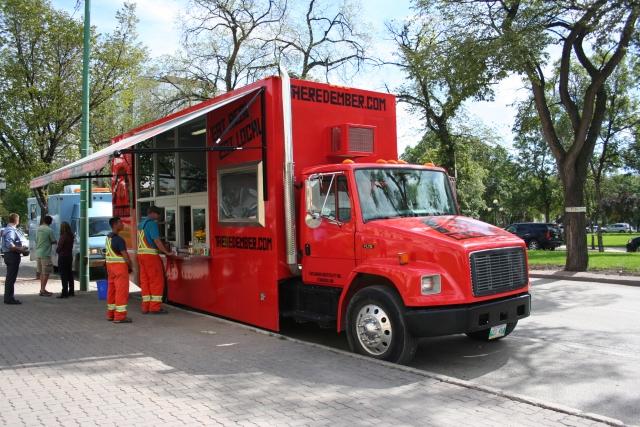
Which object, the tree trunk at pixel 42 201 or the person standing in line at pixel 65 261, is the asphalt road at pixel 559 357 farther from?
the tree trunk at pixel 42 201

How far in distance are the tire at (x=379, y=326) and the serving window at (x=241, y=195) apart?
1936 mm

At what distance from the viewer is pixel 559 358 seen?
22.2 ft

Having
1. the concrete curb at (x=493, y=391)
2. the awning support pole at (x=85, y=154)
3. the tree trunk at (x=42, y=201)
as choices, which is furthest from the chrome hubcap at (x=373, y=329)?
the tree trunk at (x=42, y=201)

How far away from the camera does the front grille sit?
5.94 meters

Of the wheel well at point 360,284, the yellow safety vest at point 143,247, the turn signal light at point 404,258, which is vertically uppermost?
the yellow safety vest at point 143,247

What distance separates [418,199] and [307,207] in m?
1.38

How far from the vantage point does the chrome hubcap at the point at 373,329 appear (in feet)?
20.5

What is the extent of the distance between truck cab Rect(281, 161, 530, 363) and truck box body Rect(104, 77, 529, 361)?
0.04 feet

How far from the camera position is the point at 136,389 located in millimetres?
5242

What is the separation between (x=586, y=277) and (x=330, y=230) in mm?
11307

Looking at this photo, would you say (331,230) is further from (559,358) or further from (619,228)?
(619,228)

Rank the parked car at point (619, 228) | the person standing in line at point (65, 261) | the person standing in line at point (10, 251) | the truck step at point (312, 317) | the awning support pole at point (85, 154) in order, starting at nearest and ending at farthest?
the truck step at point (312, 317)
the person standing in line at point (10, 251)
the person standing in line at point (65, 261)
the awning support pole at point (85, 154)
the parked car at point (619, 228)

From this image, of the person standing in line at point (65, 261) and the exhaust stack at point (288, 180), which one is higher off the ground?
the exhaust stack at point (288, 180)

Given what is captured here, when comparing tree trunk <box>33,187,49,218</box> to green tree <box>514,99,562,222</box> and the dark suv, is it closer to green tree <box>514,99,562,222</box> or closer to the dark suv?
the dark suv
